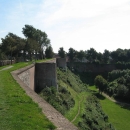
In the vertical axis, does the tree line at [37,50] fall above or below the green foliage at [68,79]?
above

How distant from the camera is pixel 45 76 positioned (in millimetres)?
23062

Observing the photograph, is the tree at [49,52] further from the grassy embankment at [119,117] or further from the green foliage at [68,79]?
the grassy embankment at [119,117]

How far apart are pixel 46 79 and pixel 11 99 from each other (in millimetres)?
14245

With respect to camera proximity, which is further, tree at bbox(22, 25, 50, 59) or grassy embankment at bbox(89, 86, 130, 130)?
tree at bbox(22, 25, 50, 59)

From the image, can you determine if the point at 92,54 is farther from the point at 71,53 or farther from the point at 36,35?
the point at 36,35

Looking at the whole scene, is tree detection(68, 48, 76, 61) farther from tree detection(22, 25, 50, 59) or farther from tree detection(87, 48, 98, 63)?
tree detection(22, 25, 50, 59)

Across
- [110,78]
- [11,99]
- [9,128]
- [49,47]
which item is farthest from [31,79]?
[110,78]

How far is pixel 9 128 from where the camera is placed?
217 inches

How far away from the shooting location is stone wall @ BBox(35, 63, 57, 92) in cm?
2291

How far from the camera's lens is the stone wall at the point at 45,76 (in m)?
22.9

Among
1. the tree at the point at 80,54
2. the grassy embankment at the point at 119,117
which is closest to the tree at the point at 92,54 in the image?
the tree at the point at 80,54

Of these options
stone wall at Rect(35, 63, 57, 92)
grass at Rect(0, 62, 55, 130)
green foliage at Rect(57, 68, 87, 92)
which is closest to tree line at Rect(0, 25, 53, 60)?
green foliage at Rect(57, 68, 87, 92)

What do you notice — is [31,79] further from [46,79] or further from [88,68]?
[88,68]

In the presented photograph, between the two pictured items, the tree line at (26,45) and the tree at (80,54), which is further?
the tree at (80,54)
